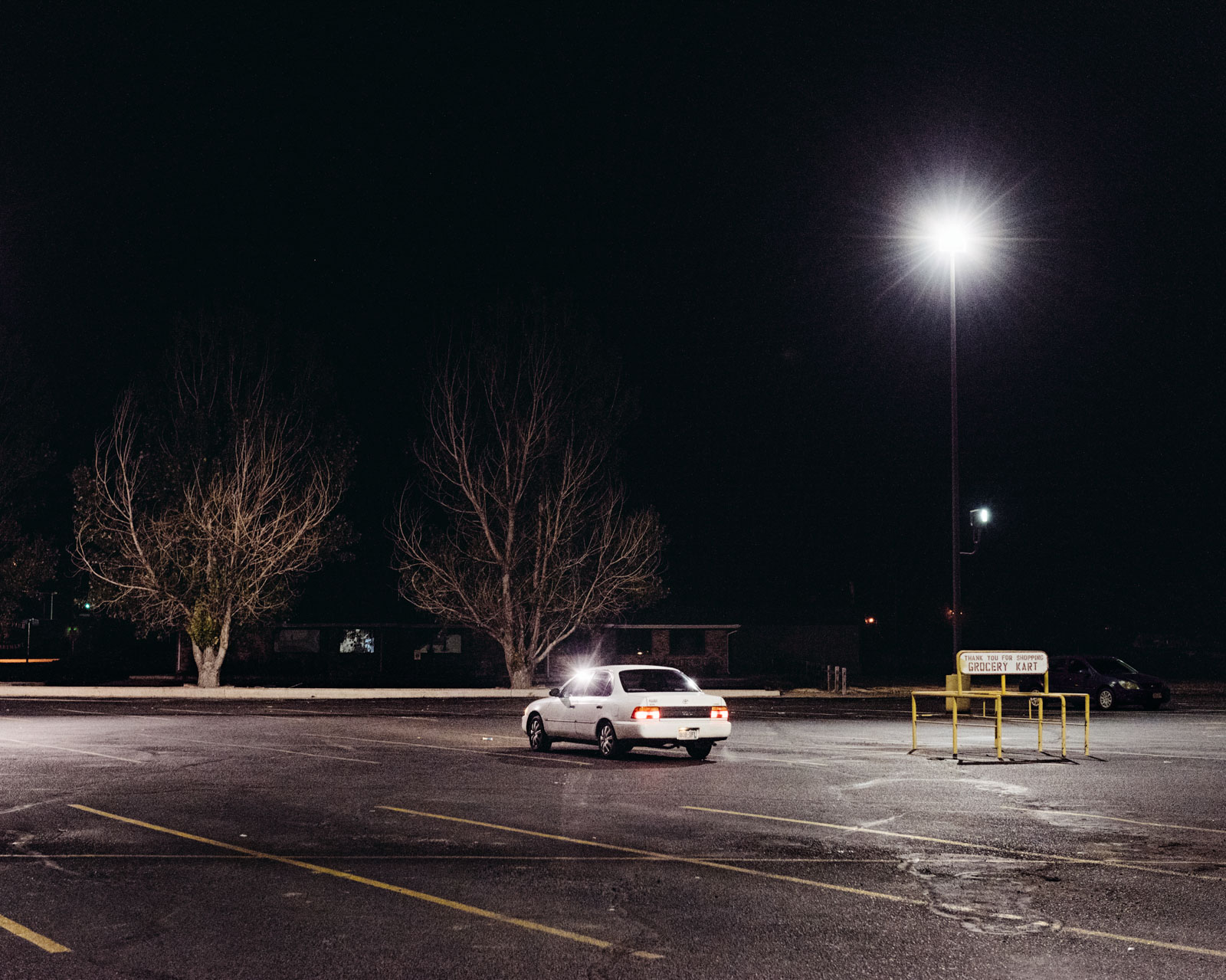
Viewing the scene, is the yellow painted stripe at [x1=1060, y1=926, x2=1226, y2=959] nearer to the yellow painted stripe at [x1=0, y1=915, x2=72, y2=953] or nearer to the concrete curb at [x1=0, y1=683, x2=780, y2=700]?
the yellow painted stripe at [x1=0, y1=915, x2=72, y2=953]

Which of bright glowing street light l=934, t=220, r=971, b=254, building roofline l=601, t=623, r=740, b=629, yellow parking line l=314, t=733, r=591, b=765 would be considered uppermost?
bright glowing street light l=934, t=220, r=971, b=254

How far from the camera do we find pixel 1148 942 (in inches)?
280

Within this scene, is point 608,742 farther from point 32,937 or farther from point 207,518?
point 207,518

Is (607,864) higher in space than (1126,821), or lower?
lower

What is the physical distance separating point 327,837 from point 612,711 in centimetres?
778

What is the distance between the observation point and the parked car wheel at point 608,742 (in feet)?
59.4

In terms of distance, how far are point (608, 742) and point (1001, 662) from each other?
655cm

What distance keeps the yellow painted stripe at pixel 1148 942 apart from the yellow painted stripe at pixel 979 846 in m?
2.07

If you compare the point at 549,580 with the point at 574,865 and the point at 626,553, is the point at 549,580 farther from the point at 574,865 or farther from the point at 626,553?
the point at 574,865

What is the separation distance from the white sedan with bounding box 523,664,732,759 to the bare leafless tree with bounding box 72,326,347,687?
2393 cm

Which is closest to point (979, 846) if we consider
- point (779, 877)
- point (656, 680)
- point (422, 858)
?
point (779, 877)

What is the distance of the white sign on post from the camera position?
63.7ft

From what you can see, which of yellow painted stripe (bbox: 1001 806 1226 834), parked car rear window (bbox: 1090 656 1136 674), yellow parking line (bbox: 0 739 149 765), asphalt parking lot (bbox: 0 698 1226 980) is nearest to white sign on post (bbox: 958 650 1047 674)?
asphalt parking lot (bbox: 0 698 1226 980)

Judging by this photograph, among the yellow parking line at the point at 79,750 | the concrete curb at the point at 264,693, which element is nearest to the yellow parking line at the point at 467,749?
the yellow parking line at the point at 79,750
